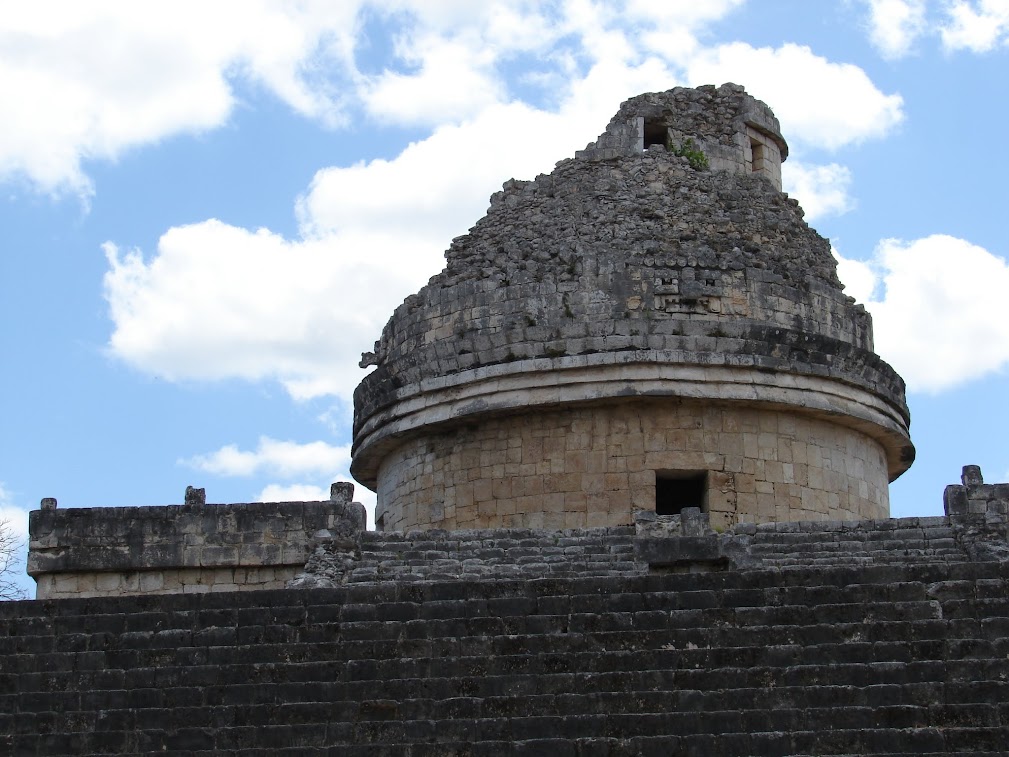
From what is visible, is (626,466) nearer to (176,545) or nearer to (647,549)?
(647,549)

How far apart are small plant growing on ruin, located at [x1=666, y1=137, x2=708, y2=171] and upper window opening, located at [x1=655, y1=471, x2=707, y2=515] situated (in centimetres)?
458

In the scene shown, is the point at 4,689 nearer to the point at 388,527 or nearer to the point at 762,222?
the point at 388,527

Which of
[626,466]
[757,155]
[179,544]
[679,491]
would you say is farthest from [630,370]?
[179,544]

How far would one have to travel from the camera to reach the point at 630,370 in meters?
17.9

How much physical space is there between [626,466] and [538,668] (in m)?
6.91

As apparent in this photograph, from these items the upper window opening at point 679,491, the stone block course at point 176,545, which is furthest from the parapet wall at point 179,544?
the upper window opening at point 679,491

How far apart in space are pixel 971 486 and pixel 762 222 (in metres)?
5.89

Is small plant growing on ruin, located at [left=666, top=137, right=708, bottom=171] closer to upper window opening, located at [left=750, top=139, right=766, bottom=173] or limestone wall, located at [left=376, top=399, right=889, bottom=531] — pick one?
upper window opening, located at [left=750, top=139, right=766, bottom=173]

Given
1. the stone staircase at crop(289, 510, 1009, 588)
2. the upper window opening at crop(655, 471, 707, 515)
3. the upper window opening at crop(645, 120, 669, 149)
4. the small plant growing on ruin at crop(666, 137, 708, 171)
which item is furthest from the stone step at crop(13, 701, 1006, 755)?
the upper window opening at crop(645, 120, 669, 149)

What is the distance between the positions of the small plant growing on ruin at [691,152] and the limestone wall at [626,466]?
154 inches

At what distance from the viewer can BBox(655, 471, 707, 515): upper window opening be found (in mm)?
18062

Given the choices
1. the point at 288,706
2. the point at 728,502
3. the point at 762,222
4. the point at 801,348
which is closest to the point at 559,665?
the point at 288,706

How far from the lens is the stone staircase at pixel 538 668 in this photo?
34.0ft

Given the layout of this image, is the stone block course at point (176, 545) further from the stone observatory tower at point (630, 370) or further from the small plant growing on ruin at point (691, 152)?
the small plant growing on ruin at point (691, 152)
